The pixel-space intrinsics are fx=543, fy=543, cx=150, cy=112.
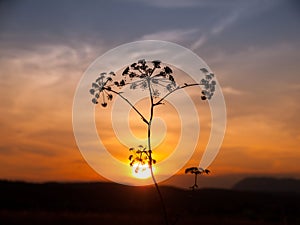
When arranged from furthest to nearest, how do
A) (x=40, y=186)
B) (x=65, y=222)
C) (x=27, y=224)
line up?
(x=40, y=186) < (x=65, y=222) < (x=27, y=224)

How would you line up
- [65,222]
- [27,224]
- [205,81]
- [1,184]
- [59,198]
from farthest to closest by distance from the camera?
[1,184] → [59,198] → [65,222] → [27,224] → [205,81]

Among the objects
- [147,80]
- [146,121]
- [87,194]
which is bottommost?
[146,121]

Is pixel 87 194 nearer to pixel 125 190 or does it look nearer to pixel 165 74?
pixel 125 190

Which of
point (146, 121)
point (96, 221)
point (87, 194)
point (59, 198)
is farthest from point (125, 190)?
point (146, 121)

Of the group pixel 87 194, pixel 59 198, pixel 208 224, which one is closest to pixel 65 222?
pixel 208 224

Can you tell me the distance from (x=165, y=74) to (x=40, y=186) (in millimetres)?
53674

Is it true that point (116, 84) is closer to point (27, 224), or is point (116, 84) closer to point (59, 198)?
point (27, 224)

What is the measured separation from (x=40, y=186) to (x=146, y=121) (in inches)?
2087

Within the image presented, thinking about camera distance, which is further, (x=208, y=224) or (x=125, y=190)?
(x=125, y=190)

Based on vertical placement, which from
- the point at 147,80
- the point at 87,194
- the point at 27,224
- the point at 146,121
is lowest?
the point at 27,224

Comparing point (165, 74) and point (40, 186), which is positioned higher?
point (40, 186)

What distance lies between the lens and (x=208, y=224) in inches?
973

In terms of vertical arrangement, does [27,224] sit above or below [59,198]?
below

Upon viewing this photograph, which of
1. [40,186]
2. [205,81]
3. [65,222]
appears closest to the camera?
[205,81]
